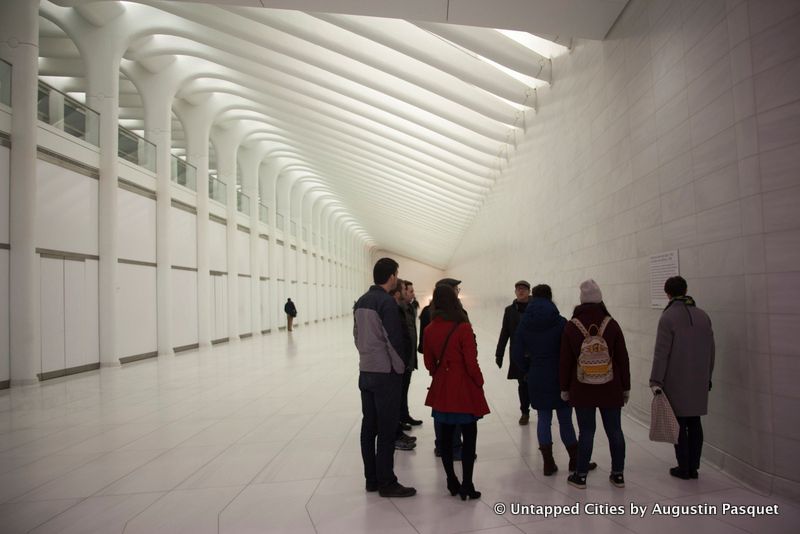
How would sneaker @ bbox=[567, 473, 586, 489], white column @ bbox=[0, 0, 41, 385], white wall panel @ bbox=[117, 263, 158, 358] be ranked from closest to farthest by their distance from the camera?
sneaker @ bbox=[567, 473, 586, 489] < white column @ bbox=[0, 0, 41, 385] < white wall panel @ bbox=[117, 263, 158, 358]

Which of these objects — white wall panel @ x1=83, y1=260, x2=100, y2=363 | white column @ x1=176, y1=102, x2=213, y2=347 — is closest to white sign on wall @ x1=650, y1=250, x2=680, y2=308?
white wall panel @ x1=83, y1=260, x2=100, y2=363

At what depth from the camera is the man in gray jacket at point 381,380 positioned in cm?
380

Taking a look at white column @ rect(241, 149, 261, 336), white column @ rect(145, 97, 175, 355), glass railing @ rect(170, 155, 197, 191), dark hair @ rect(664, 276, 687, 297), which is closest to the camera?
dark hair @ rect(664, 276, 687, 297)

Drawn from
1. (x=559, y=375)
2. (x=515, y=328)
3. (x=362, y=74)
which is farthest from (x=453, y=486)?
(x=362, y=74)

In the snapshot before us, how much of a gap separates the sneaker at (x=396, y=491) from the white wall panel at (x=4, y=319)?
8.69 metres

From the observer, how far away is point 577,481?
3.85 metres

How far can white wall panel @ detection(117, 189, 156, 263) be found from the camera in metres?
13.0

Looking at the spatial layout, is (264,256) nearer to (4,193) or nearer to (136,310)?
(136,310)

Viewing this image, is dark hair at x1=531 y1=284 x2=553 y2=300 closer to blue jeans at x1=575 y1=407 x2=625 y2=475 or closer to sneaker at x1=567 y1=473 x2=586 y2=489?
blue jeans at x1=575 y1=407 x2=625 y2=475

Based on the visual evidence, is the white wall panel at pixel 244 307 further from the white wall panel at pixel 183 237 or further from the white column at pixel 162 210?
the white column at pixel 162 210

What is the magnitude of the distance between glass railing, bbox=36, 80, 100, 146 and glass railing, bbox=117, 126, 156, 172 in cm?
116

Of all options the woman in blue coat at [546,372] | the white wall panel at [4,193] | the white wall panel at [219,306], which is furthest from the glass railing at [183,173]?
the woman in blue coat at [546,372]

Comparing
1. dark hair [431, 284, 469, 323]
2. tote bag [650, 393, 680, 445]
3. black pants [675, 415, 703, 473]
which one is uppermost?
dark hair [431, 284, 469, 323]

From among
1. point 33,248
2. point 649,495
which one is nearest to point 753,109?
point 649,495
